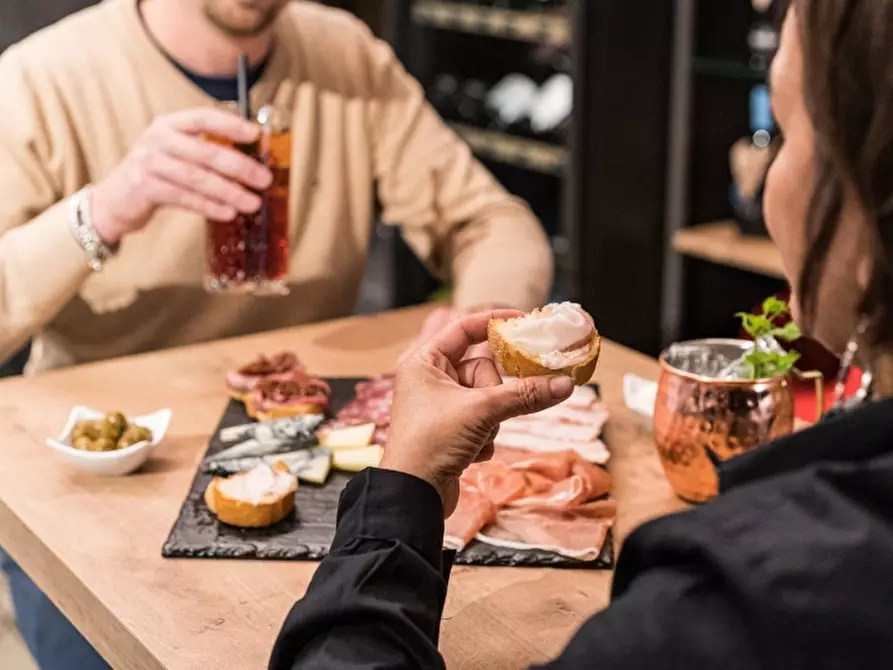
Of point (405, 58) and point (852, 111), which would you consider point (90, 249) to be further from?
point (405, 58)

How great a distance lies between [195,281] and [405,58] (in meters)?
2.17

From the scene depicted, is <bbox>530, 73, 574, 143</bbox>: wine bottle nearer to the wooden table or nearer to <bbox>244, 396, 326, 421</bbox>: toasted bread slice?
the wooden table

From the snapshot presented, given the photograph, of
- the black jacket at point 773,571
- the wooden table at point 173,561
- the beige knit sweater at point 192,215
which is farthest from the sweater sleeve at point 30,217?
the black jacket at point 773,571

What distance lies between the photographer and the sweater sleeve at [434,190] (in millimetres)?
2416

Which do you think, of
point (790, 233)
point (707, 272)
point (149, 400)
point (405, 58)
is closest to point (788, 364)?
point (790, 233)

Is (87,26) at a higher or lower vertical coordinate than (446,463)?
higher

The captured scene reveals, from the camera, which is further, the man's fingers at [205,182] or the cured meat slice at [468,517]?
the man's fingers at [205,182]

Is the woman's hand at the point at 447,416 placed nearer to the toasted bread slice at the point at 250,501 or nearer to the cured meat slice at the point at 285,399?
the toasted bread slice at the point at 250,501

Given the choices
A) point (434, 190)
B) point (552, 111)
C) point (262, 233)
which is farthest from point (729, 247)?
point (262, 233)

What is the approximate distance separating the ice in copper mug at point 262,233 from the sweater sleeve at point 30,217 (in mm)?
242

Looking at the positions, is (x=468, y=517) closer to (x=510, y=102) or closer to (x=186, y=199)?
(x=186, y=199)

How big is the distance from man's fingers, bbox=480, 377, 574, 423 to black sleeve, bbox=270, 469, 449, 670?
10cm

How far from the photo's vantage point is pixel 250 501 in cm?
138

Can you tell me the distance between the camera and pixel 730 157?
141 inches
